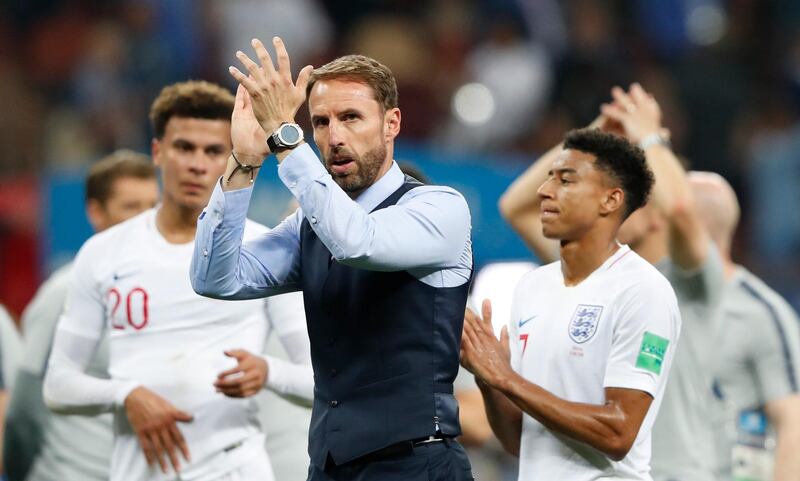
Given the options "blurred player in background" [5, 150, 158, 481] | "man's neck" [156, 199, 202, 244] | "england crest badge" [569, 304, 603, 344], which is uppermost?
"man's neck" [156, 199, 202, 244]

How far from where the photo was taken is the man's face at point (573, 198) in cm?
482

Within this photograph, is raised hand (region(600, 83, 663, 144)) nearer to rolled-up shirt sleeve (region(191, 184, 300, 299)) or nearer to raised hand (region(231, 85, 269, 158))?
rolled-up shirt sleeve (region(191, 184, 300, 299))

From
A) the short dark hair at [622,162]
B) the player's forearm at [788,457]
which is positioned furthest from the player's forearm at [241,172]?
the player's forearm at [788,457]

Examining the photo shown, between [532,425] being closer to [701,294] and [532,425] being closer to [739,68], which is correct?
[701,294]

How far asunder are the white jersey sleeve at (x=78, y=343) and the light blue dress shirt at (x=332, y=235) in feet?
3.68

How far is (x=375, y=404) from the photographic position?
13.7 ft

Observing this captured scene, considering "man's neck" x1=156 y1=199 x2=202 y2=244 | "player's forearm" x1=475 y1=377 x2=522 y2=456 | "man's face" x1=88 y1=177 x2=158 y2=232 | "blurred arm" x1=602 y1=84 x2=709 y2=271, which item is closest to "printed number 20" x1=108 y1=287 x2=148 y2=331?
"man's neck" x1=156 y1=199 x2=202 y2=244

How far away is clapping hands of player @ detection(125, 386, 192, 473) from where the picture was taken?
5.14m

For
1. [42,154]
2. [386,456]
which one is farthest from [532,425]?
[42,154]

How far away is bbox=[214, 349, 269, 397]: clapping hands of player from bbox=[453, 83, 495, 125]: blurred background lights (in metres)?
7.36

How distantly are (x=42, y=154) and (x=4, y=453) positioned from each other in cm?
560

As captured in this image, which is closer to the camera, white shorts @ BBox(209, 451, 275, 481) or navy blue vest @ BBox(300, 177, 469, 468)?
navy blue vest @ BBox(300, 177, 469, 468)

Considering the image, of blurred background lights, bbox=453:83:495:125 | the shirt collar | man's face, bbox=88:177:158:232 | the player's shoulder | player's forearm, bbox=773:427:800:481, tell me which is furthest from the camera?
blurred background lights, bbox=453:83:495:125

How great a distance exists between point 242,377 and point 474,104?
7.67m
